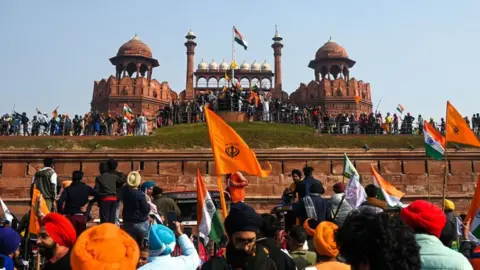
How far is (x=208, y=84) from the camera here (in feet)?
174

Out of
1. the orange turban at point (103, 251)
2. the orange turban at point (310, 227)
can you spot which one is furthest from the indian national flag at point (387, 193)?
the orange turban at point (103, 251)

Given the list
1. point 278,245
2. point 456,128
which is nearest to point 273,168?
point 456,128

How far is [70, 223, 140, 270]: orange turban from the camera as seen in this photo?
8.98ft

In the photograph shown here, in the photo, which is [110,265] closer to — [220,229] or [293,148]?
[220,229]

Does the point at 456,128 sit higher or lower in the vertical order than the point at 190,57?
lower

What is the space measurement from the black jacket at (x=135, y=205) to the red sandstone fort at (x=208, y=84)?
33.3 metres

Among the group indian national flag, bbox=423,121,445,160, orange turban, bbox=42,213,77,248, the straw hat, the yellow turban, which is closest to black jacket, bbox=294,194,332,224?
the yellow turban

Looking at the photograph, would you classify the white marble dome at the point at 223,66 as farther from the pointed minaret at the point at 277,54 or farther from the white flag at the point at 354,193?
the white flag at the point at 354,193

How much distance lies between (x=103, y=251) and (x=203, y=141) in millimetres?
15820

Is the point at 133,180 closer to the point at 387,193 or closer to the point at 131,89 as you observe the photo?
the point at 387,193

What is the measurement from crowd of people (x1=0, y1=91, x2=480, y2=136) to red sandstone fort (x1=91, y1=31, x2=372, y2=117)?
14.6 metres

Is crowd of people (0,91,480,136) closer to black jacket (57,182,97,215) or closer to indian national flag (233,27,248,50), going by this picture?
indian national flag (233,27,248,50)

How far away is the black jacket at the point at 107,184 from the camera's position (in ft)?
25.0

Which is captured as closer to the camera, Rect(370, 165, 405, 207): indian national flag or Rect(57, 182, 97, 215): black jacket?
Rect(57, 182, 97, 215): black jacket
